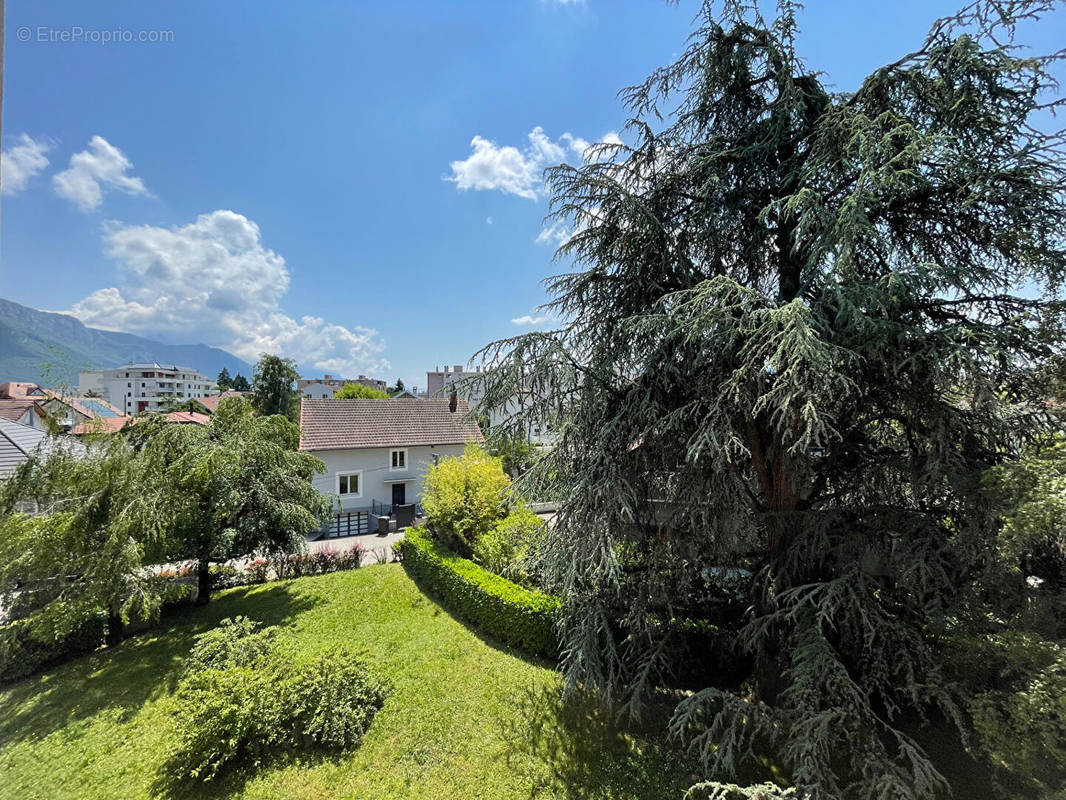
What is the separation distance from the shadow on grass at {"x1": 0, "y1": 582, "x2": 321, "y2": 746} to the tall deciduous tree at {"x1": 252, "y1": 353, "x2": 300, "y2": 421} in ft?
78.8

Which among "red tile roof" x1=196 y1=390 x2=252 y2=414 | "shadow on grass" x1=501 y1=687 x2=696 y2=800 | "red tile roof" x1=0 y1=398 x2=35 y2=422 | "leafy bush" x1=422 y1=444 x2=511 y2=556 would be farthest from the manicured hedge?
"red tile roof" x1=0 y1=398 x2=35 y2=422

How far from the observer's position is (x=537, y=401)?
601 cm

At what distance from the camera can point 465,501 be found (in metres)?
12.0

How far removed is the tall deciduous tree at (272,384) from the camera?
30.9 meters

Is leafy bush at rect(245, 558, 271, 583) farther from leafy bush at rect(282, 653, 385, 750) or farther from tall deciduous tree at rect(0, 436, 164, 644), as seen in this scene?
leafy bush at rect(282, 653, 385, 750)

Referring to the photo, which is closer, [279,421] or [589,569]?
[589,569]

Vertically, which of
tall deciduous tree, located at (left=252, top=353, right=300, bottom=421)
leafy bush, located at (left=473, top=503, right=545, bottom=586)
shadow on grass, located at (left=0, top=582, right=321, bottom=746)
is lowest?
shadow on grass, located at (left=0, top=582, right=321, bottom=746)

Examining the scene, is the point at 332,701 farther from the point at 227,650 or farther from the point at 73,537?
the point at 73,537

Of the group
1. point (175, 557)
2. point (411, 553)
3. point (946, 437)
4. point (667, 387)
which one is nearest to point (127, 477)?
point (175, 557)

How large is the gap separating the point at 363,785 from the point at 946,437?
8.18 metres

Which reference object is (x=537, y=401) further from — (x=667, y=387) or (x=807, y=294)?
(x=807, y=294)

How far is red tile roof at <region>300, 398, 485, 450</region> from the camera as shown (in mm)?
20078

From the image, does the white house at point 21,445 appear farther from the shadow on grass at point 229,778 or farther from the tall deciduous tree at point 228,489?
the shadow on grass at point 229,778

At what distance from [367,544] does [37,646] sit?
9438 mm
